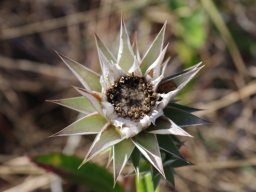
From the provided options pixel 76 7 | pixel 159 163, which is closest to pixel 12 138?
pixel 76 7

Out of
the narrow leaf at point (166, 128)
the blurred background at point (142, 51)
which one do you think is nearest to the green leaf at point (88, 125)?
the narrow leaf at point (166, 128)

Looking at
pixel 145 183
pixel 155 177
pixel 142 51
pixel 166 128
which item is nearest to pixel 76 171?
pixel 145 183

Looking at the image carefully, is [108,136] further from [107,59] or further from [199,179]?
[199,179]

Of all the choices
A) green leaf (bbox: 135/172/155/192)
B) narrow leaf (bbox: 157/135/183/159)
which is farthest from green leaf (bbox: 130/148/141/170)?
green leaf (bbox: 135/172/155/192)

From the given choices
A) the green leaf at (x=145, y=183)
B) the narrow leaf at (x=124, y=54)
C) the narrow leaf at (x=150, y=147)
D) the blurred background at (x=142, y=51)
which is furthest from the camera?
the blurred background at (x=142, y=51)

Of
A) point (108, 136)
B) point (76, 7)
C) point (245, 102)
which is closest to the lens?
point (108, 136)

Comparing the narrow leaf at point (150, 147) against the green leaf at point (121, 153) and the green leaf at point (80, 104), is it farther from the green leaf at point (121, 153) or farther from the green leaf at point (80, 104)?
the green leaf at point (80, 104)

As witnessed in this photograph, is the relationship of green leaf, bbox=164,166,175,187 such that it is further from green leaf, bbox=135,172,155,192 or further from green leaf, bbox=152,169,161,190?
green leaf, bbox=135,172,155,192
